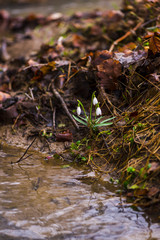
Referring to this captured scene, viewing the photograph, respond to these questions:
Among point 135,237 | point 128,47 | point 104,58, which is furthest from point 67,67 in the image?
point 135,237

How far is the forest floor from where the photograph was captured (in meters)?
1.77

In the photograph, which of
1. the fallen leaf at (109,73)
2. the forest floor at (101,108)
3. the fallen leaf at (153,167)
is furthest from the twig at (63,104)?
the fallen leaf at (153,167)

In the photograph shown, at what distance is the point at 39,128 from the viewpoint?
92.1 inches

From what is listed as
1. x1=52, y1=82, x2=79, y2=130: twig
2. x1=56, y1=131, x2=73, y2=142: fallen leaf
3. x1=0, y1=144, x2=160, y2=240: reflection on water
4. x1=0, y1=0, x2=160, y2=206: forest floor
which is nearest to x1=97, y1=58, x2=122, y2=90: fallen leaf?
x1=0, y1=0, x2=160, y2=206: forest floor

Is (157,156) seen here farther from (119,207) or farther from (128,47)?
(128,47)

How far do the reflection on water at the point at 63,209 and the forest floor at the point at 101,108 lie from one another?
0.13 metres

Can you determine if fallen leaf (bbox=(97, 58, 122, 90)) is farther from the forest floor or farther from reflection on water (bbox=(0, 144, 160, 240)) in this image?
reflection on water (bbox=(0, 144, 160, 240))

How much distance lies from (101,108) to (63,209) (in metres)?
0.94

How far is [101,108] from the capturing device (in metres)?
2.21

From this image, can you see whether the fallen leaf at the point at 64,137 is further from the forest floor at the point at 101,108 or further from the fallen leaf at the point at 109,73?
the fallen leaf at the point at 109,73

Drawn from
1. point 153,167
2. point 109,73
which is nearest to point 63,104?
point 109,73

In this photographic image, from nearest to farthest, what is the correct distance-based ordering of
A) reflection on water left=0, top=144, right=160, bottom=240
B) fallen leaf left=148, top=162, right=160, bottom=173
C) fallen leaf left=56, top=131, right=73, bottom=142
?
reflection on water left=0, top=144, right=160, bottom=240 < fallen leaf left=148, top=162, right=160, bottom=173 < fallen leaf left=56, top=131, right=73, bottom=142

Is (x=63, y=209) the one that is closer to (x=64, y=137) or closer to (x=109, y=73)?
(x=64, y=137)

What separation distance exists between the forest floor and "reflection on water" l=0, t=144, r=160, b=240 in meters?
0.13
